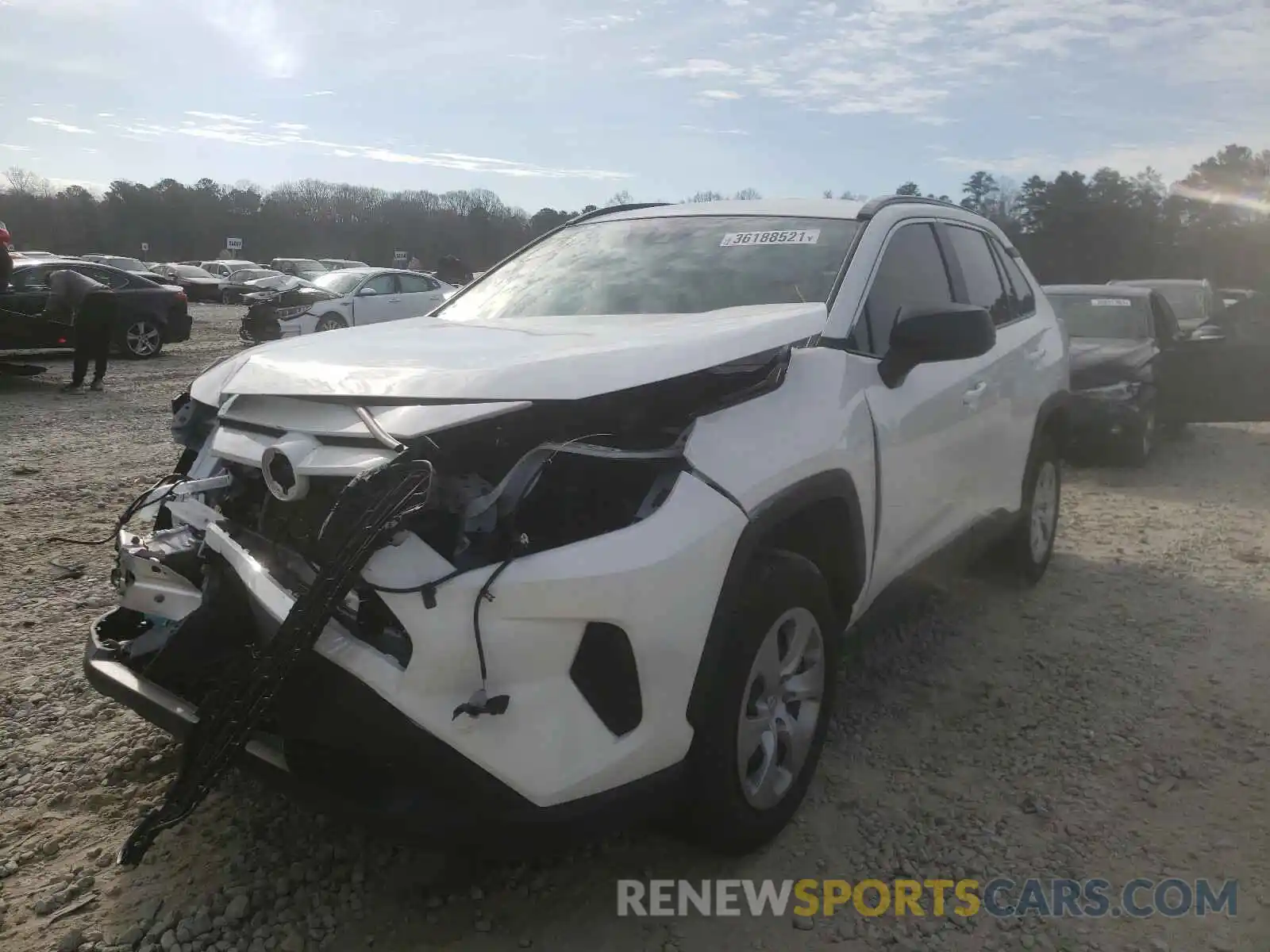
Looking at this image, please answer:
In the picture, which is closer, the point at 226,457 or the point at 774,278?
the point at 226,457

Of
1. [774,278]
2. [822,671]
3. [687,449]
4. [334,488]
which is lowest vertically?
[822,671]

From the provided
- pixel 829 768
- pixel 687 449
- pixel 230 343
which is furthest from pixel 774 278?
pixel 230 343

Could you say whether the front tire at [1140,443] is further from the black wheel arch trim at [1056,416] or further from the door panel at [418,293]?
the door panel at [418,293]

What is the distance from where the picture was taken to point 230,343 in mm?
18531

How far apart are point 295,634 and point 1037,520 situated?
13.7 ft

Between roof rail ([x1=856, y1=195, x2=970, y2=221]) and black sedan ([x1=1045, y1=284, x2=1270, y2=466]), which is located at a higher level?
roof rail ([x1=856, y1=195, x2=970, y2=221])

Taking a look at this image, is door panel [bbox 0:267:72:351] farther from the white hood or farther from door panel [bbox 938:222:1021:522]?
door panel [bbox 938:222:1021:522]

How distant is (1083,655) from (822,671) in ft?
6.54

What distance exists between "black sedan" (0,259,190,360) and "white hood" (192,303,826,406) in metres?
11.1

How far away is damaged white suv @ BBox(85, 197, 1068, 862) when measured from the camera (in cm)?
195

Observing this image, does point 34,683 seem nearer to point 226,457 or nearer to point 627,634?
point 226,457

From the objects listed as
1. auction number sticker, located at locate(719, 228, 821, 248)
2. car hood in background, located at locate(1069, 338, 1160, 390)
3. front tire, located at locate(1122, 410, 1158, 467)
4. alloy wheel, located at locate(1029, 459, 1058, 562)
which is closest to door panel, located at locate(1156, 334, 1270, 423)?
car hood in background, located at locate(1069, 338, 1160, 390)

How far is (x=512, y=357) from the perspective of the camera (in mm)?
2307

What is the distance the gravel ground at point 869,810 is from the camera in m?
2.36
